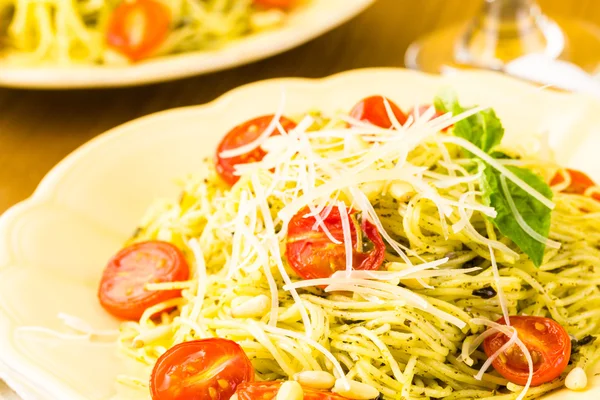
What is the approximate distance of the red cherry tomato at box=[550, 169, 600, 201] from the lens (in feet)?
9.00

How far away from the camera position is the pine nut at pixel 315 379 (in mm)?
2031

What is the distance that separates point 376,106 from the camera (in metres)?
2.73

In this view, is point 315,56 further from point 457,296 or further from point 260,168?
point 457,296

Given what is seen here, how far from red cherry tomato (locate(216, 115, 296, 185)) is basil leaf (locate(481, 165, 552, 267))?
830mm

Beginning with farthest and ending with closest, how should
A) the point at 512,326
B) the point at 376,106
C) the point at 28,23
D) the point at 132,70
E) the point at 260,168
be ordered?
the point at 28,23
the point at 132,70
the point at 376,106
the point at 260,168
the point at 512,326

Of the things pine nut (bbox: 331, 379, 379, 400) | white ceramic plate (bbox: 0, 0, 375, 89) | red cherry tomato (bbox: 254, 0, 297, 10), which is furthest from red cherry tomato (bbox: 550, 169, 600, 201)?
red cherry tomato (bbox: 254, 0, 297, 10)

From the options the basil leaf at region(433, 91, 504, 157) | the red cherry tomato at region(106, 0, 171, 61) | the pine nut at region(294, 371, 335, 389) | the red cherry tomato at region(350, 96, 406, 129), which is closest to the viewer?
the pine nut at region(294, 371, 335, 389)

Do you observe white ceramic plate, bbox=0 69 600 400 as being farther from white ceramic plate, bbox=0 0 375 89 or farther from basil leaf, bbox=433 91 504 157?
basil leaf, bbox=433 91 504 157

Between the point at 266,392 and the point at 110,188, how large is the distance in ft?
4.56

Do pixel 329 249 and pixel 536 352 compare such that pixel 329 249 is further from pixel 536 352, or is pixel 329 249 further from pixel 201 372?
pixel 536 352

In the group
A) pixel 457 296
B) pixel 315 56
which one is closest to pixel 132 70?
pixel 315 56

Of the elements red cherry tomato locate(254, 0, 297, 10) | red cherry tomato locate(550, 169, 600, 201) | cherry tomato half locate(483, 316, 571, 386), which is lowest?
cherry tomato half locate(483, 316, 571, 386)

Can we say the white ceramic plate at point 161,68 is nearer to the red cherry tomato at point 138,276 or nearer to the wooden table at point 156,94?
the wooden table at point 156,94

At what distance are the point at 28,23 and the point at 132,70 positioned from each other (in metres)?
0.80
